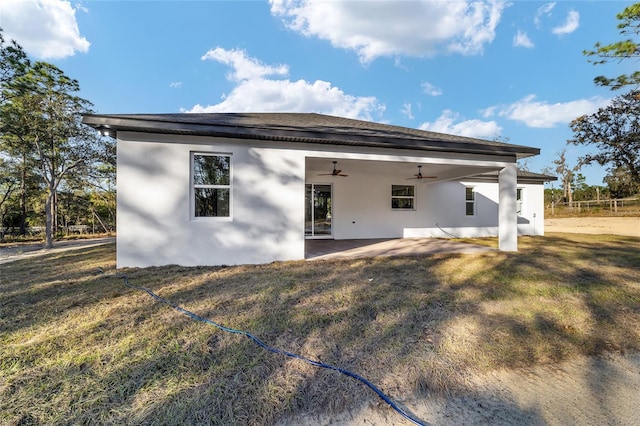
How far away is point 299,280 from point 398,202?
→ 7.88 metres

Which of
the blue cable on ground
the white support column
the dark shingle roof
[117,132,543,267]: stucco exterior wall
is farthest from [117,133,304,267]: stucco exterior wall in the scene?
the white support column

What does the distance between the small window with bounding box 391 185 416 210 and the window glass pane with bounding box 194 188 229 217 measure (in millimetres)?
7384

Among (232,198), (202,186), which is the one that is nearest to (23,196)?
(202,186)

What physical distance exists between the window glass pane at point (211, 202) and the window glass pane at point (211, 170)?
182mm

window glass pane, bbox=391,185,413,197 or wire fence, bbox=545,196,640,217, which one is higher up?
window glass pane, bbox=391,185,413,197

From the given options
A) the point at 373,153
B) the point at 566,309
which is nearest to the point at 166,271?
the point at 373,153

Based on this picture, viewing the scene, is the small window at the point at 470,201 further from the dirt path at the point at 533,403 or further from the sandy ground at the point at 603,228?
the dirt path at the point at 533,403

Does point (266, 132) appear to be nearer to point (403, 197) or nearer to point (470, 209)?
point (403, 197)

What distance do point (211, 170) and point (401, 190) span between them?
8056 millimetres

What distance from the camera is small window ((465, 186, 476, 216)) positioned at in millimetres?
12242

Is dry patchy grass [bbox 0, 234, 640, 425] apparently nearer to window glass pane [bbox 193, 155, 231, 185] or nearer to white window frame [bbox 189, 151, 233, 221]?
white window frame [bbox 189, 151, 233, 221]

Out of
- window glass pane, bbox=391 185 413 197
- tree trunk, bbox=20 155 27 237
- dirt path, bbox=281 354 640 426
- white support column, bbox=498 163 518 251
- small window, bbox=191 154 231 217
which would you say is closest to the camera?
dirt path, bbox=281 354 640 426

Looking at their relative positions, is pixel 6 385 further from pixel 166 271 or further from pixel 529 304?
pixel 529 304

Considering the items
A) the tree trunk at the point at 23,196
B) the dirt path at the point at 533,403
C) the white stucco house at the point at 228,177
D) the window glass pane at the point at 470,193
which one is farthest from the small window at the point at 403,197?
the tree trunk at the point at 23,196
